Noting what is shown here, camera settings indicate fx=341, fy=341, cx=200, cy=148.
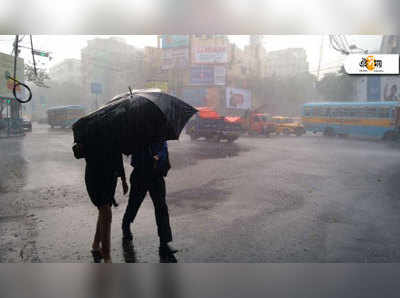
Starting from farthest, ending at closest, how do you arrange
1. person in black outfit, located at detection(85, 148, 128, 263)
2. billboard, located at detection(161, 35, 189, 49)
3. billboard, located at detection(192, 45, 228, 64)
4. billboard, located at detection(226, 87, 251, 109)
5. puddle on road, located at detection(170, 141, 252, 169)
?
billboard, located at detection(226, 87, 251, 109)
puddle on road, located at detection(170, 141, 252, 169)
billboard, located at detection(192, 45, 228, 64)
billboard, located at detection(161, 35, 189, 49)
person in black outfit, located at detection(85, 148, 128, 263)

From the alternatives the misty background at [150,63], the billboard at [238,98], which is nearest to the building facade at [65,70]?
the misty background at [150,63]

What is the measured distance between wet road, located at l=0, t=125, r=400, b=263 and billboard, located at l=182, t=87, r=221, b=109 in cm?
176

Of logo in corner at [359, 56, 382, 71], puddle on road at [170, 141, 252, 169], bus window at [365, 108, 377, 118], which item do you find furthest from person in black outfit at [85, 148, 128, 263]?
bus window at [365, 108, 377, 118]

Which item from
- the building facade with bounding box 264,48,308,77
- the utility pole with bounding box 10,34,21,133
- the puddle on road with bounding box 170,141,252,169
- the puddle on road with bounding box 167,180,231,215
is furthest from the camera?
the puddle on road with bounding box 170,141,252,169

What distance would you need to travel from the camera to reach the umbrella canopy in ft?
9.25

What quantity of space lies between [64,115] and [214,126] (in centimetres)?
784

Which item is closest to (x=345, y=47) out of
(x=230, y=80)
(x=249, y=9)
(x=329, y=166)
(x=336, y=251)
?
(x=249, y=9)

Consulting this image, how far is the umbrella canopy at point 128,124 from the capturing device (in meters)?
2.82

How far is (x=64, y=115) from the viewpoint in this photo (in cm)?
834

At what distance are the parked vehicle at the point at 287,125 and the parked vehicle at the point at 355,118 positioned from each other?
1.59ft

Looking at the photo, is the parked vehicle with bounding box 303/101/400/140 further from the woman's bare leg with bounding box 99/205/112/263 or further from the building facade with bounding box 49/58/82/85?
the woman's bare leg with bounding box 99/205/112/263

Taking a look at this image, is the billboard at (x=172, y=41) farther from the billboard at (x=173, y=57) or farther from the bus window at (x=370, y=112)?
the bus window at (x=370, y=112)

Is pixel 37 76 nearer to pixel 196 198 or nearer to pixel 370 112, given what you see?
pixel 196 198

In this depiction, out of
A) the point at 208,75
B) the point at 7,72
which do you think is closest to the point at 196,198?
the point at 7,72
